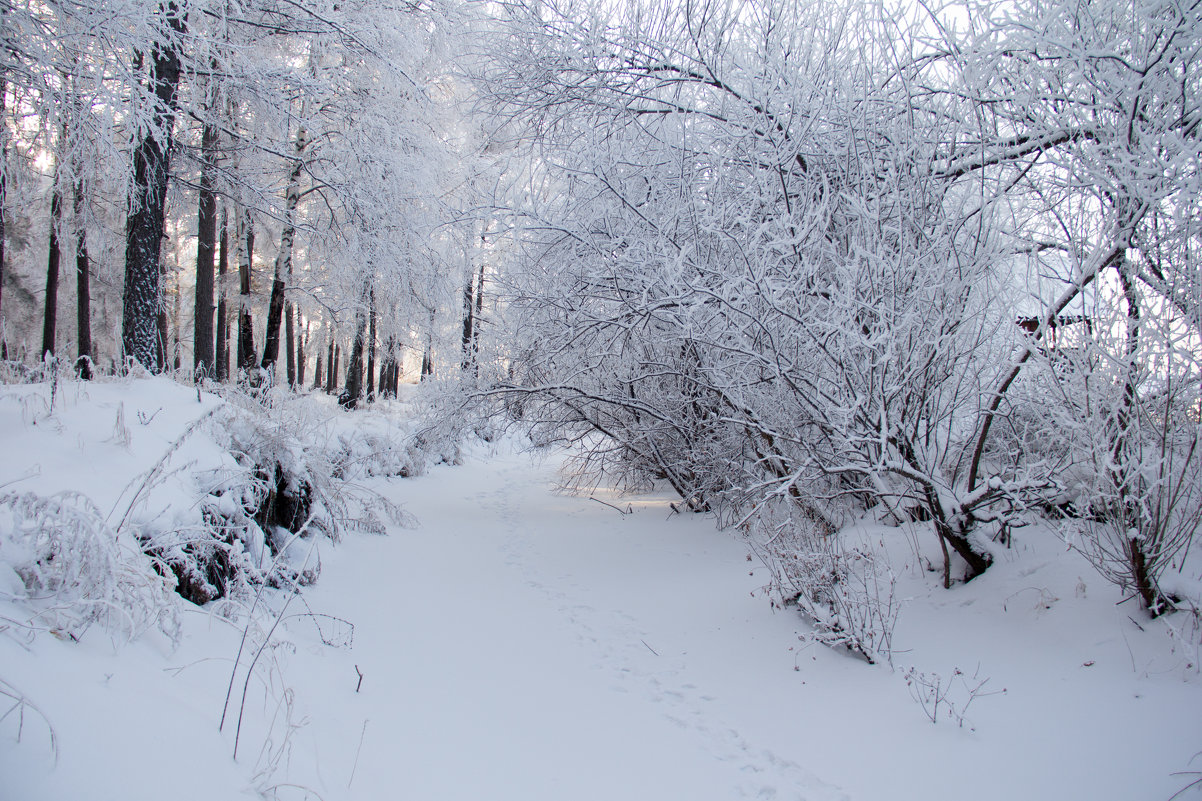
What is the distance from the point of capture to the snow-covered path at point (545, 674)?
2.70 meters

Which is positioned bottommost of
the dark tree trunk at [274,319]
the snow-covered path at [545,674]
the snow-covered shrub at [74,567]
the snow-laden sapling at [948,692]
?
the snow-covered path at [545,674]

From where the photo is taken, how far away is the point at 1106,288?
300cm

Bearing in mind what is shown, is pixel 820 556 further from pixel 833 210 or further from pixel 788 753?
pixel 833 210

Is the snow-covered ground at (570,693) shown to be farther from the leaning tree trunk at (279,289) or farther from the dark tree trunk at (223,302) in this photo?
the dark tree trunk at (223,302)

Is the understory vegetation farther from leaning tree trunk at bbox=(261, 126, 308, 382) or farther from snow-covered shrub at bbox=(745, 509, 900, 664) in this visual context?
leaning tree trunk at bbox=(261, 126, 308, 382)

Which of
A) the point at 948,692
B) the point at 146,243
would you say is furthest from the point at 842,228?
the point at 146,243

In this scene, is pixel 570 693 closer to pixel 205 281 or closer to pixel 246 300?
pixel 205 281

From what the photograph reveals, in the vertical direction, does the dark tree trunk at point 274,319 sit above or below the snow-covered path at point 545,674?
above

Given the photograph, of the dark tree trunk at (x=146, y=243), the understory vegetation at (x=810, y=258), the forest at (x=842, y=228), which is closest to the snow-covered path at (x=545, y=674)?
the understory vegetation at (x=810, y=258)

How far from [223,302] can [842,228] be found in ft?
53.4

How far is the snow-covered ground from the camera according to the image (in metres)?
1.93

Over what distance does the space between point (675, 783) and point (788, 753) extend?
0.62 m

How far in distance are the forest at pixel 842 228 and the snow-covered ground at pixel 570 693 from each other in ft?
1.11

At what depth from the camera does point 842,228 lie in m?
4.23
